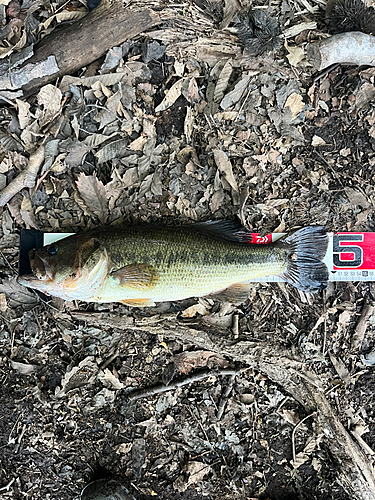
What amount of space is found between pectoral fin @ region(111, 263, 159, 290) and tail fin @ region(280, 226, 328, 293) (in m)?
1.12

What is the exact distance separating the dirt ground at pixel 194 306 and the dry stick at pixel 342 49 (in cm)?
11

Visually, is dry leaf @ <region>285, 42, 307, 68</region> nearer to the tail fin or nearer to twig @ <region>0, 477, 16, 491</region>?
the tail fin

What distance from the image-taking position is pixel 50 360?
321cm

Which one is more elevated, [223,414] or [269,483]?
[223,414]

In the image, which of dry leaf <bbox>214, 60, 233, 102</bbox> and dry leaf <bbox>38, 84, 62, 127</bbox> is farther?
dry leaf <bbox>214, 60, 233, 102</bbox>

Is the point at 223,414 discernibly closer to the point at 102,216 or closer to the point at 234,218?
the point at 234,218

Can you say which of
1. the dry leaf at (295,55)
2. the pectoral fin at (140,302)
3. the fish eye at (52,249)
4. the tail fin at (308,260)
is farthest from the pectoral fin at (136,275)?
the dry leaf at (295,55)

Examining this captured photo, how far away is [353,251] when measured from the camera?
10.4ft

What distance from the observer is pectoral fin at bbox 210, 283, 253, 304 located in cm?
300

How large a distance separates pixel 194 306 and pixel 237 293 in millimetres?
412

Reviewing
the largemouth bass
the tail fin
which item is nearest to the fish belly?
the largemouth bass

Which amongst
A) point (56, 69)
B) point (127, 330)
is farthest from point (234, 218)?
point (56, 69)

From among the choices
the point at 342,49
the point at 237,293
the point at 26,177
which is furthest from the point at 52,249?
the point at 342,49

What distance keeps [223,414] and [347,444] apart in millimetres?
1088
